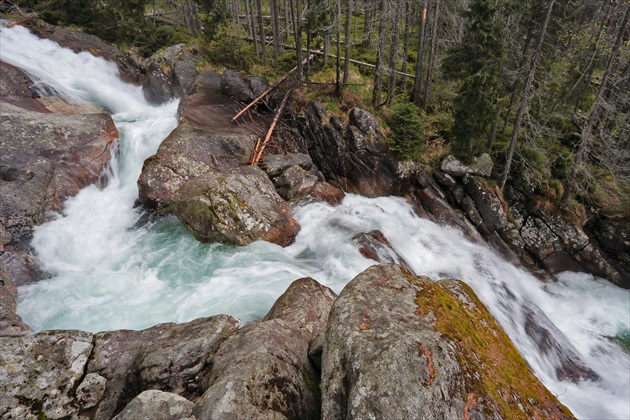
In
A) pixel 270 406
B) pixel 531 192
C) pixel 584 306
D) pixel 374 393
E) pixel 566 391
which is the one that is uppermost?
pixel 374 393

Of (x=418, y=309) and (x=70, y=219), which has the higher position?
(x=418, y=309)

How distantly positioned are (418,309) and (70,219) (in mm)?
11550

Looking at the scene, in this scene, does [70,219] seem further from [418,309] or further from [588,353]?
[588,353]

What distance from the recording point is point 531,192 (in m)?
15.8

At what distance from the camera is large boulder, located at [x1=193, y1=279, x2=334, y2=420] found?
362 centimetres

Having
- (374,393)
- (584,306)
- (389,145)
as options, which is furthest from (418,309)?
(584,306)

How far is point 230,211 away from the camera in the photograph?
10.2 metres

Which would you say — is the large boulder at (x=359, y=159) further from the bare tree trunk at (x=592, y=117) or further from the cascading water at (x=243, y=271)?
the bare tree trunk at (x=592, y=117)

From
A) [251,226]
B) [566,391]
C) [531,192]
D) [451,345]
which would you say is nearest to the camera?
[451,345]

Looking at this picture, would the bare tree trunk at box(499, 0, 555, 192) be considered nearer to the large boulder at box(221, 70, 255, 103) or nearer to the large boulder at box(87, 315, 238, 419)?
the large boulder at box(221, 70, 255, 103)

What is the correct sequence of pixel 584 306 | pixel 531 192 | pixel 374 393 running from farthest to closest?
pixel 531 192 → pixel 584 306 → pixel 374 393

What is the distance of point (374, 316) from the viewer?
4035 millimetres

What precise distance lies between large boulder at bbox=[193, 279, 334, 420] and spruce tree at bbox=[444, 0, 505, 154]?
43.6 ft

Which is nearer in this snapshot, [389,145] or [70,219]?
[70,219]
